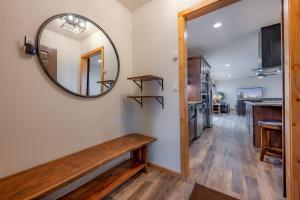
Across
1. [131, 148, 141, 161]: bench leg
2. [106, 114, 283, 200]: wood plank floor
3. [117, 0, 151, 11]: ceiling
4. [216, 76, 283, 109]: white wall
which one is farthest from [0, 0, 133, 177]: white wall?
[216, 76, 283, 109]: white wall

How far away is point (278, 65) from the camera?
8.84ft

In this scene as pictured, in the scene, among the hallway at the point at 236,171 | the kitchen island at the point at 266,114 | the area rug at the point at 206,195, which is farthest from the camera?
the kitchen island at the point at 266,114

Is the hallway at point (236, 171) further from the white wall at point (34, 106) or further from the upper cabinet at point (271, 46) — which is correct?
the upper cabinet at point (271, 46)

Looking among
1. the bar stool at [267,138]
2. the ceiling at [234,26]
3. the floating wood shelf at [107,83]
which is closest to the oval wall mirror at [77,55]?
the floating wood shelf at [107,83]

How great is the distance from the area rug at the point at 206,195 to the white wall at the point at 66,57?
1.82m

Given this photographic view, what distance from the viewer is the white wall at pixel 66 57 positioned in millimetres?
1350

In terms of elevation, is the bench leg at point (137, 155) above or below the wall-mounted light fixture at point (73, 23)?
below

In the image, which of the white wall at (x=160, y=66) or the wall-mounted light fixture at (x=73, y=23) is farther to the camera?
the white wall at (x=160, y=66)

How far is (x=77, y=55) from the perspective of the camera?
62.1 inches

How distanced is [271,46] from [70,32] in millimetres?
3777

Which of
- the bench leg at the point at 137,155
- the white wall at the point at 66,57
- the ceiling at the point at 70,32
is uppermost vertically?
the ceiling at the point at 70,32

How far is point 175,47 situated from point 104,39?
101 centimetres

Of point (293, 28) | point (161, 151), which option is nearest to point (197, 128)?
point (161, 151)

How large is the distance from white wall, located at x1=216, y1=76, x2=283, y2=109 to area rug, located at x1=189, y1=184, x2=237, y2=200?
969 centimetres
